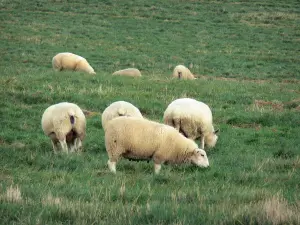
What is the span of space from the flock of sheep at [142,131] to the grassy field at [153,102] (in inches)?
9.5

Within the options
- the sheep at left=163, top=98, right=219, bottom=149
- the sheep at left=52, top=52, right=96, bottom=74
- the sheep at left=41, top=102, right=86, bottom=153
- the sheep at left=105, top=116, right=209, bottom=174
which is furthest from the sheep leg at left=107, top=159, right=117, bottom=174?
the sheep at left=52, top=52, right=96, bottom=74

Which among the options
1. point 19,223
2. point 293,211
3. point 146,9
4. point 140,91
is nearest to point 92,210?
point 19,223

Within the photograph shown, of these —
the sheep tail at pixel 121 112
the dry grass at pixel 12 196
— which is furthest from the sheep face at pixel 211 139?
the dry grass at pixel 12 196

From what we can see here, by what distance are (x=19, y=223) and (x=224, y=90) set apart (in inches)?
527

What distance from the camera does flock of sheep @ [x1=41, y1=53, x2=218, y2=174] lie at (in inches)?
350

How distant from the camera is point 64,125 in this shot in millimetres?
10711

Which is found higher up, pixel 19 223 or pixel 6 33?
pixel 19 223

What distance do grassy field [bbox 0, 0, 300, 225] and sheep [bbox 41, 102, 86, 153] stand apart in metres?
0.36

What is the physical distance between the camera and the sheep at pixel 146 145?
29.0ft

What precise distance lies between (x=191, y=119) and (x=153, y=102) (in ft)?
12.5

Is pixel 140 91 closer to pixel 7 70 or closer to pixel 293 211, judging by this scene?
pixel 7 70

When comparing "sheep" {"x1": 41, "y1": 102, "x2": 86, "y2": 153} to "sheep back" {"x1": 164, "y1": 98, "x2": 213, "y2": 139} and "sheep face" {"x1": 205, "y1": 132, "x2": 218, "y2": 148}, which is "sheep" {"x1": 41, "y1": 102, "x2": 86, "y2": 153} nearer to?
"sheep back" {"x1": 164, "y1": 98, "x2": 213, "y2": 139}

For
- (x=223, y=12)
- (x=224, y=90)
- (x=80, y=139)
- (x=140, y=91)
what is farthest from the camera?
(x=223, y=12)

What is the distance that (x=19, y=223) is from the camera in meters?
4.83
